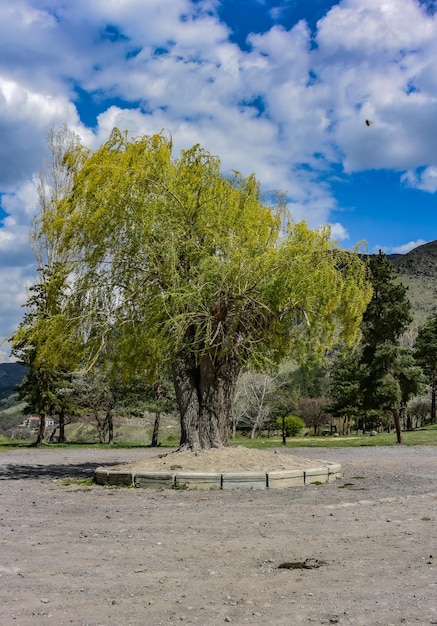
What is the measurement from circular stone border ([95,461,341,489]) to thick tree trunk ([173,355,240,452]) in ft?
6.20

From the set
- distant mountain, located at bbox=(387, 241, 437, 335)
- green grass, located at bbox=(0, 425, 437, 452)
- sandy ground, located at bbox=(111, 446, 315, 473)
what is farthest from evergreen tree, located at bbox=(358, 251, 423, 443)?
distant mountain, located at bbox=(387, 241, 437, 335)

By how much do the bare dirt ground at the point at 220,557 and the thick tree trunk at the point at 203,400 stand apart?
2679 mm

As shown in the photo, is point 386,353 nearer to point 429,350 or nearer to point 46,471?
point 46,471

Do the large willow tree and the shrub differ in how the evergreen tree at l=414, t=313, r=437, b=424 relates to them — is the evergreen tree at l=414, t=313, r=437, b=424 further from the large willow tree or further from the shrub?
the large willow tree

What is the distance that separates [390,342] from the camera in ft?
94.6

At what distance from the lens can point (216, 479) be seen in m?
11.3

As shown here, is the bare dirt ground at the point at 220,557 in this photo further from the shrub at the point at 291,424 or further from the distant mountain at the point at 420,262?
the distant mountain at the point at 420,262

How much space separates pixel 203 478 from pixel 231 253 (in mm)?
4702

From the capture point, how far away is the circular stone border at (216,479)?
11320mm

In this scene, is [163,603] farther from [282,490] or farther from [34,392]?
[34,392]

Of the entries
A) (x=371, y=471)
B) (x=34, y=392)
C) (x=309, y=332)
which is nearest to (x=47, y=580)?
(x=309, y=332)

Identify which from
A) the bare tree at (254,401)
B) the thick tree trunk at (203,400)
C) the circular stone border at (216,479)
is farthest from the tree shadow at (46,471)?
the bare tree at (254,401)

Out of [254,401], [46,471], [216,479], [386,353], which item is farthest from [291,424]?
[216,479]

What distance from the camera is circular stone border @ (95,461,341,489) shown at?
11320mm
